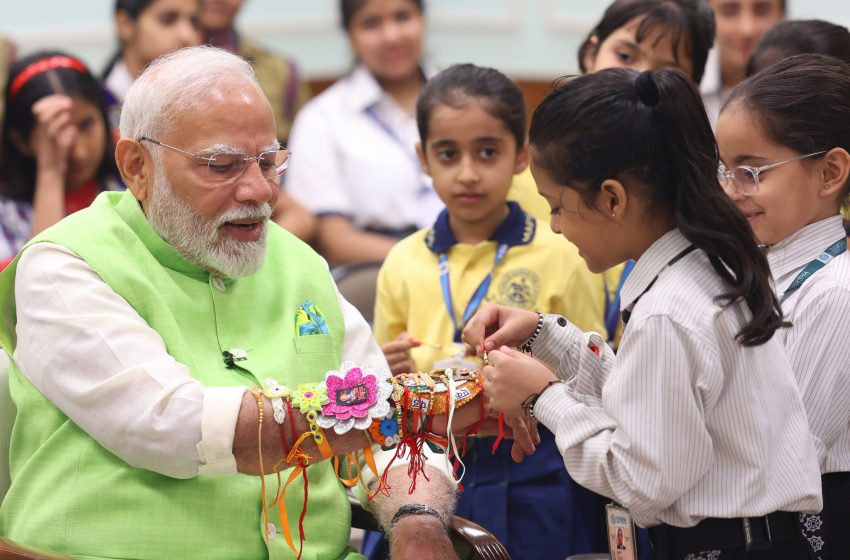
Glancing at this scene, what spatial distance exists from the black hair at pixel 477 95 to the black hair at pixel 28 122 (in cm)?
193

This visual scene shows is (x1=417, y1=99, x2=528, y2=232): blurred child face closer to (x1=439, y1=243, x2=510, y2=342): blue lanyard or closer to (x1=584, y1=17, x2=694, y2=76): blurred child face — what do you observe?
(x1=439, y1=243, x2=510, y2=342): blue lanyard

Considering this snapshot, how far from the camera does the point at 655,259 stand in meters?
2.31

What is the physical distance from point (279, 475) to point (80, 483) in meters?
0.43

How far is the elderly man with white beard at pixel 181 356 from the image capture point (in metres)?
2.47

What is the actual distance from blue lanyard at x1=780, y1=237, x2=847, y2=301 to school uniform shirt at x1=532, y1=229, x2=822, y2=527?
43 cm

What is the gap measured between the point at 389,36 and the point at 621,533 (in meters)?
3.65

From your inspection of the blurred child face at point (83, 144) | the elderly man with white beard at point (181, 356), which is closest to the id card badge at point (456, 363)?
the elderly man with white beard at point (181, 356)

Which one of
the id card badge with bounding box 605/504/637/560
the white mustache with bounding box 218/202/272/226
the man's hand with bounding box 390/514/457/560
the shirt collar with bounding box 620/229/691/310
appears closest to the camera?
the shirt collar with bounding box 620/229/691/310

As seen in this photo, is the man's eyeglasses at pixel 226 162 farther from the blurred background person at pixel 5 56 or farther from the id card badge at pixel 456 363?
the blurred background person at pixel 5 56

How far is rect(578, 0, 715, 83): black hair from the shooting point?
391cm

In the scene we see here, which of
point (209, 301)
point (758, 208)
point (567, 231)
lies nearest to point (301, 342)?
point (209, 301)

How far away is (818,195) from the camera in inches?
109

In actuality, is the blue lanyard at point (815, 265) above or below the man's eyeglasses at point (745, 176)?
below

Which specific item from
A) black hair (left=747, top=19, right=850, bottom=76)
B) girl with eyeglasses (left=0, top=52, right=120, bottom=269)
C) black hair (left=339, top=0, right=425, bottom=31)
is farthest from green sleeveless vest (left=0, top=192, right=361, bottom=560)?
black hair (left=339, top=0, right=425, bottom=31)
